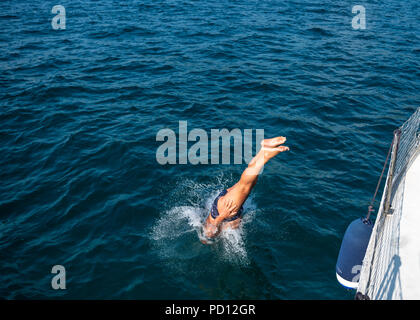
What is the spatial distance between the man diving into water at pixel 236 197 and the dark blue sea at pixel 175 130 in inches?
20.5

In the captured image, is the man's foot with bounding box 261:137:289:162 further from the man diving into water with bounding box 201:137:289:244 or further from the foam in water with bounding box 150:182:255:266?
the foam in water with bounding box 150:182:255:266

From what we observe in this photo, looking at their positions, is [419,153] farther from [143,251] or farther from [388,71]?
[388,71]

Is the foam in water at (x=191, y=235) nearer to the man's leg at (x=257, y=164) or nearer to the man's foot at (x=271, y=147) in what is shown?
the man's leg at (x=257, y=164)

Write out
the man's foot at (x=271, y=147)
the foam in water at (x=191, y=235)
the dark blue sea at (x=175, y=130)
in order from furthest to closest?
the foam in water at (x=191, y=235) < the dark blue sea at (x=175, y=130) < the man's foot at (x=271, y=147)

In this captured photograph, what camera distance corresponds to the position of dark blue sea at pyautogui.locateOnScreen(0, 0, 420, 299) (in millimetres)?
8922

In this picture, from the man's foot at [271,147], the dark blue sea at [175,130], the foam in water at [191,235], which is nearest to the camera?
the man's foot at [271,147]

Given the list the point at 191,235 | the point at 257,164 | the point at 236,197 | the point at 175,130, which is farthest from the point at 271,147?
the point at 175,130

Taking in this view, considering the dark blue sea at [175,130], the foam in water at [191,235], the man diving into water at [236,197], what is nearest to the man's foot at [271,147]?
the man diving into water at [236,197]

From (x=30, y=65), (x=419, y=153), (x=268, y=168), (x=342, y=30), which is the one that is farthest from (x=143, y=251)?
(x=342, y=30)

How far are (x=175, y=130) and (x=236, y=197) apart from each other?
6562 millimetres

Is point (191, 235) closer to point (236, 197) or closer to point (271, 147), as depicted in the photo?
point (236, 197)

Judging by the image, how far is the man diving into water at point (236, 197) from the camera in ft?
24.7

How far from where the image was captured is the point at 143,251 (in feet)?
30.8

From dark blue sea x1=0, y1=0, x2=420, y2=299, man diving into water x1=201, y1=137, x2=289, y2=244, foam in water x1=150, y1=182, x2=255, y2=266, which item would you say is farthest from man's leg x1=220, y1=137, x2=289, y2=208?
dark blue sea x1=0, y1=0, x2=420, y2=299
